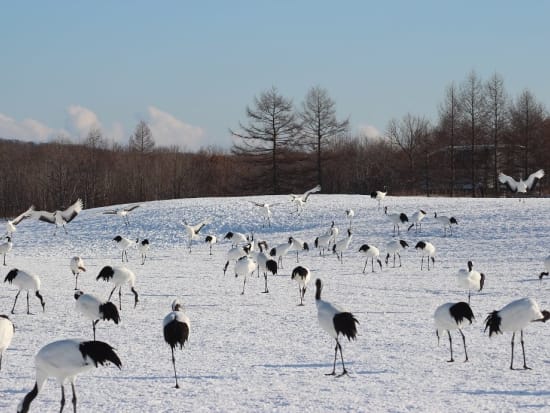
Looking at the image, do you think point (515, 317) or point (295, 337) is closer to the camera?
point (515, 317)

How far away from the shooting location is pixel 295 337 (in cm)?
1277

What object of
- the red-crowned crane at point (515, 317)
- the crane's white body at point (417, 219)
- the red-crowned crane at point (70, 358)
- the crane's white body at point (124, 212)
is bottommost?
the red-crowned crane at point (70, 358)

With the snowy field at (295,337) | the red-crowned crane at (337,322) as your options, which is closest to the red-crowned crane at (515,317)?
the snowy field at (295,337)

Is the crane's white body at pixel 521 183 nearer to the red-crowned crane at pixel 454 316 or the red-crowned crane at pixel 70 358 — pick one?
the red-crowned crane at pixel 454 316

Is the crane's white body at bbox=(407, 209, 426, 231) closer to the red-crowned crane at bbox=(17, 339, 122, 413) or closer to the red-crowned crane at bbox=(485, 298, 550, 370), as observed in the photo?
the red-crowned crane at bbox=(485, 298, 550, 370)

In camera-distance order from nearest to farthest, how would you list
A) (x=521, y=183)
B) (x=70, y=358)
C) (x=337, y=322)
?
(x=70, y=358)
(x=337, y=322)
(x=521, y=183)

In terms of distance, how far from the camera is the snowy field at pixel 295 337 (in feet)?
28.7

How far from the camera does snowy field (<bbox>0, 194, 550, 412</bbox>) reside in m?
8.73

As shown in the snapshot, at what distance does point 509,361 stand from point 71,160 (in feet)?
258

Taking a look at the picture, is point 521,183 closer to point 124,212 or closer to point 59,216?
point 124,212

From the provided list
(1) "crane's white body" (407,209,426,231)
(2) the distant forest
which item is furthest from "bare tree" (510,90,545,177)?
(1) "crane's white body" (407,209,426,231)

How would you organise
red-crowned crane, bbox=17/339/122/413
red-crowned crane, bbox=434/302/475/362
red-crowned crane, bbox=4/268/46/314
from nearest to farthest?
red-crowned crane, bbox=17/339/122/413, red-crowned crane, bbox=434/302/475/362, red-crowned crane, bbox=4/268/46/314

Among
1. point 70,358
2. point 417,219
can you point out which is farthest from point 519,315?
point 417,219

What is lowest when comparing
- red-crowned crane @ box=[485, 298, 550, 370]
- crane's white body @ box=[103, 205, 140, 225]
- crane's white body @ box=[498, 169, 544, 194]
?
red-crowned crane @ box=[485, 298, 550, 370]
